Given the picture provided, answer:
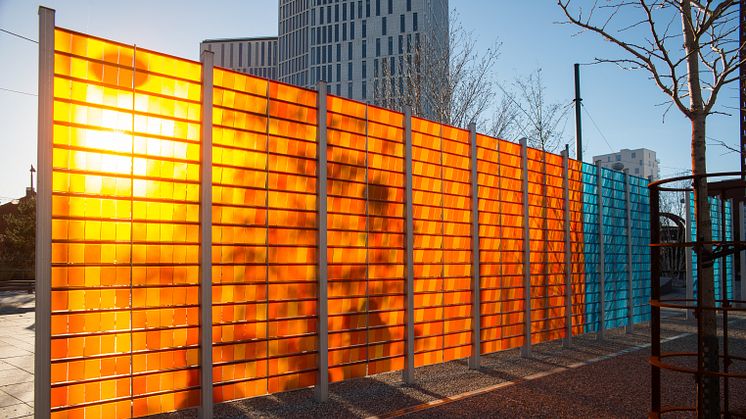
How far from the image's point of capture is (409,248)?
25.3ft

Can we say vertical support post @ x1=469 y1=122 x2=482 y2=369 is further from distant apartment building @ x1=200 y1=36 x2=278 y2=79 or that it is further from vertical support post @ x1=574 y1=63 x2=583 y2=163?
distant apartment building @ x1=200 y1=36 x2=278 y2=79

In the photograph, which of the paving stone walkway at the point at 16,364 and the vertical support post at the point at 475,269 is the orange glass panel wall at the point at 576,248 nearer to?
the vertical support post at the point at 475,269

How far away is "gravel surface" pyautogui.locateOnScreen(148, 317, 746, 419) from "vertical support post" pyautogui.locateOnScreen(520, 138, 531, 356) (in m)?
0.31

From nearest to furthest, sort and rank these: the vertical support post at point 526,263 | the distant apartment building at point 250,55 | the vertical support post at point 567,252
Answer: the vertical support post at point 526,263
the vertical support post at point 567,252
the distant apartment building at point 250,55

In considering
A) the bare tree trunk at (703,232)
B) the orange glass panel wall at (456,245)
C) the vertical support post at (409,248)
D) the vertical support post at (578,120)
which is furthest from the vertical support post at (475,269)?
the vertical support post at (578,120)

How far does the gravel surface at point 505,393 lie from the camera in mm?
6078

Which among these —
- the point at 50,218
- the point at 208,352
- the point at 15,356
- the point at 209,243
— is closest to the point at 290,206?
the point at 209,243

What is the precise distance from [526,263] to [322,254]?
4.52 m

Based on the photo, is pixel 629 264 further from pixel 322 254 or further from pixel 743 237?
pixel 322 254

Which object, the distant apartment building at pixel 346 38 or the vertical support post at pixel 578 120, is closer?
the vertical support post at pixel 578 120

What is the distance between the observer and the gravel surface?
6.08m

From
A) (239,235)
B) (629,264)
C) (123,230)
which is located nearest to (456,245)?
(239,235)

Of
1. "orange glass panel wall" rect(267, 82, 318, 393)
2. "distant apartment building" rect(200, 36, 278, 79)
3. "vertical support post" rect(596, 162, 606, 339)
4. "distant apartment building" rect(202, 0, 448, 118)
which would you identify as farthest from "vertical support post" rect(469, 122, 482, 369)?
"distant apartment building" rect(200, 36, 278, 79)

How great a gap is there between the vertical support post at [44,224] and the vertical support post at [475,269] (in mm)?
5773
